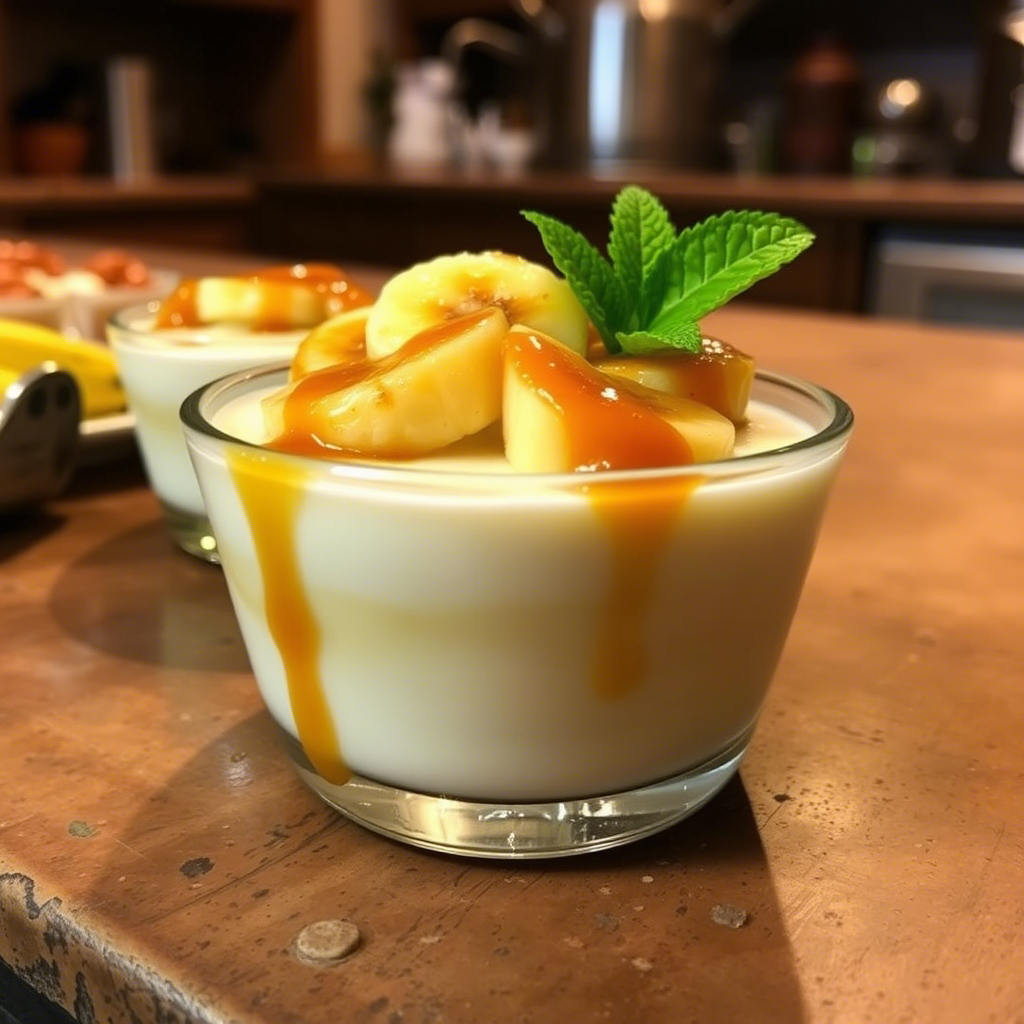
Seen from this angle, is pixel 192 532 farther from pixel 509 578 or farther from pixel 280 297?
pixel 509 578

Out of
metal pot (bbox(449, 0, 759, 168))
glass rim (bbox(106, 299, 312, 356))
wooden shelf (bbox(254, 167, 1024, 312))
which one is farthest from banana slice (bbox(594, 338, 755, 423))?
metal pot (bbox(449, 0, 759, 168))

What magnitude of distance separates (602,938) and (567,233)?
0.94ft

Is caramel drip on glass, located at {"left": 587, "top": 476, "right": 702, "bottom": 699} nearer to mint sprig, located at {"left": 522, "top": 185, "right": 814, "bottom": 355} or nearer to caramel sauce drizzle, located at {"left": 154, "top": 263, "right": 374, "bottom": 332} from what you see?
mint sprig, located at {"left": 522, "top": 185, "right": 814, "bottom": 355}

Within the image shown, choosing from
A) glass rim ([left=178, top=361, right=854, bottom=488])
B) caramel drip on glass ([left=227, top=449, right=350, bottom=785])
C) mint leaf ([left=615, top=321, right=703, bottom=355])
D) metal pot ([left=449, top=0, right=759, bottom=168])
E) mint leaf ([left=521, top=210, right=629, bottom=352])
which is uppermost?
metal pot ([left=449, top=0, right=759, bottom=168])

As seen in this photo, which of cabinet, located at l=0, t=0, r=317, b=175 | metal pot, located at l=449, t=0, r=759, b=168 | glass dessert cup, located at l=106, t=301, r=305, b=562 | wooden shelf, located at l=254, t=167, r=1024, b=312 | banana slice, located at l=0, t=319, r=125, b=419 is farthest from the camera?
cabinet, located at l=0, t=0, r=317, b=175

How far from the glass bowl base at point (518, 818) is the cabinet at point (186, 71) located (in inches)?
132

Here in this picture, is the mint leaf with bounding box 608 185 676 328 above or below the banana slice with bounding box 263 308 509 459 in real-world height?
above

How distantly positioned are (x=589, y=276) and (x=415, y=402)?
0.13 metres

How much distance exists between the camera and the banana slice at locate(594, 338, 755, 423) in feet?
1.48

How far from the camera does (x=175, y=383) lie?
0.67 metres

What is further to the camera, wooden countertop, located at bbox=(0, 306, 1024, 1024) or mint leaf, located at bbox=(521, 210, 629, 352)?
mint leaf, located at bbox=(521, 210, 629, 352)

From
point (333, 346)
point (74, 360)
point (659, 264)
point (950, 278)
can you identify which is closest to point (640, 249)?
point (659, 264)

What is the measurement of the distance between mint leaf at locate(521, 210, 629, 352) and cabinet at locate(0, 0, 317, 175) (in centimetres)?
325

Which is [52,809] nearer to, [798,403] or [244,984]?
[244,984]
